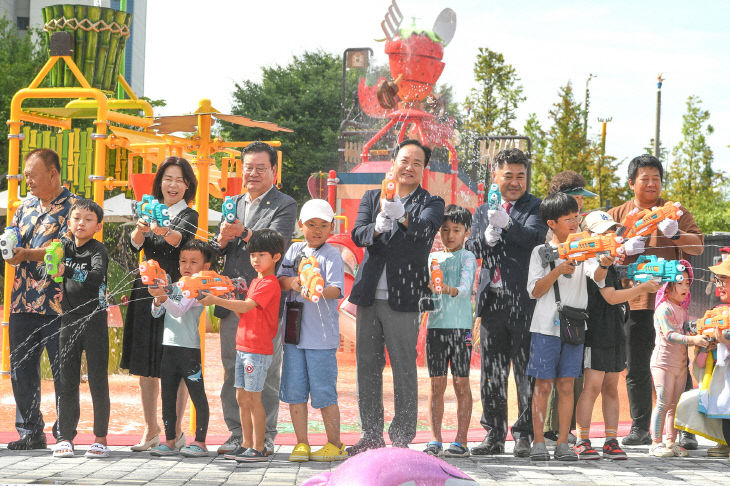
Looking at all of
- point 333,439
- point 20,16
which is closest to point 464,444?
point 333,439

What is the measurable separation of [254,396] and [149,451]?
94 cm

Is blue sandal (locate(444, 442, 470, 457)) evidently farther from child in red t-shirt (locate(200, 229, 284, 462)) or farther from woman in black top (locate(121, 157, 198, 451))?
woman in black top (locate(121, 157, 198, 451))

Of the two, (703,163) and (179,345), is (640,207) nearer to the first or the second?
(179,345)

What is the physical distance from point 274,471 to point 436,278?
1.60 metres

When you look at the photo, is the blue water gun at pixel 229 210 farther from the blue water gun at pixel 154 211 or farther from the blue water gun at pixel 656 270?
A: the blue water gun at pixel 656 270

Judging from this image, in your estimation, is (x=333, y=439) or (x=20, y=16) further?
(x=20, y=16)

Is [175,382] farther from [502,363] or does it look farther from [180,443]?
[502,363]

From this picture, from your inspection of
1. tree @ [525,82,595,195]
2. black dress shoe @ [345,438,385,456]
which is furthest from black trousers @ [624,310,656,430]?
tree @ [525,82,595,195]

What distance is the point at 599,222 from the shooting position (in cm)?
565

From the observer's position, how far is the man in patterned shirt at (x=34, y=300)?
18.4 feet

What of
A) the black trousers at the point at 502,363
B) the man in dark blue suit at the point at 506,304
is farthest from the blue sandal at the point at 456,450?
the black trousers at the point at 502,363

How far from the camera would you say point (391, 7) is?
10.8 m

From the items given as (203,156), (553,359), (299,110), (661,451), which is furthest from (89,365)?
(299,110)

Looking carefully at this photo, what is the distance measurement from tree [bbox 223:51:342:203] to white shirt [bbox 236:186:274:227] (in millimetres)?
28484
